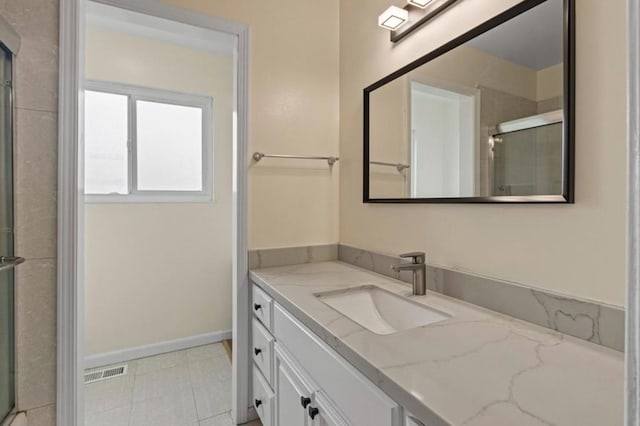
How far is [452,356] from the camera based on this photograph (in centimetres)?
74

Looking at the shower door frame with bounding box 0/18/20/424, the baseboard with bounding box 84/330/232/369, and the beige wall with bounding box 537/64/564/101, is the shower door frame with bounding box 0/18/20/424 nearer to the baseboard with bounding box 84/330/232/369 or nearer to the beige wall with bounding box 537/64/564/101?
the baseboard with bounding box 84/330/232/369

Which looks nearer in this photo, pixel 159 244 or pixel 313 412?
pixel 313 412

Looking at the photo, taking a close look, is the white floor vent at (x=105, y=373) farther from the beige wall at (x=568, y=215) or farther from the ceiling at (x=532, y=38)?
the ceiling at (x=532, y=38)

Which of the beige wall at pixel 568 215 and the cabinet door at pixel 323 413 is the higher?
the beige wall at pixel 568 215

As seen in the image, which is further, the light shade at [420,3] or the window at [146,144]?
the window at [146,144]

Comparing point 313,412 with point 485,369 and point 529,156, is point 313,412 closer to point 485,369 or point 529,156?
point 485,369

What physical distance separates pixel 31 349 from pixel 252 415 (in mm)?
1072

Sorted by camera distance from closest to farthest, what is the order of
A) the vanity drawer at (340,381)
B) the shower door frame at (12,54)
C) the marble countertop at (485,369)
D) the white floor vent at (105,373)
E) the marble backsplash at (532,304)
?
the marble countertop at (485,369) < the vanity drawer at (340,381) < the marble backsplash at (532,304) < the shower door frame at (12,54) < the white floor vent at (105,373)

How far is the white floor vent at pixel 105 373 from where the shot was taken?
211cm

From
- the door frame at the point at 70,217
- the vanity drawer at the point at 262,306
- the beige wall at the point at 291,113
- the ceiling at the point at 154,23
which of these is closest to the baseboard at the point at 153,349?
the door frame at the point at 70,217

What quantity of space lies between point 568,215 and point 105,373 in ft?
9.19

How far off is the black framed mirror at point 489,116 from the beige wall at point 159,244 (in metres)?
1.65

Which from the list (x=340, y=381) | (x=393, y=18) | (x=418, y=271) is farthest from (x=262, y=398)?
(x=393, y=18)

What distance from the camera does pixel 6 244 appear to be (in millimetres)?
1177
